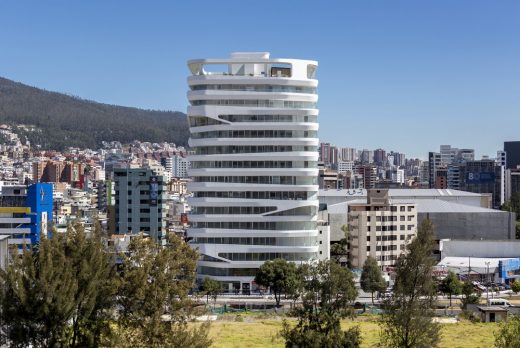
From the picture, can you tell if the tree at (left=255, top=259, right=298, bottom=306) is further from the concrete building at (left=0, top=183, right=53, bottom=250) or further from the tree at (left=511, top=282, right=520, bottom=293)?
the concrete building at (left=0, top=183, right=53, bottom=250)

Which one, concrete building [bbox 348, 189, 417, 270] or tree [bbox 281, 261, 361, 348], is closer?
tree [bbox 281, 261, 361, 348]

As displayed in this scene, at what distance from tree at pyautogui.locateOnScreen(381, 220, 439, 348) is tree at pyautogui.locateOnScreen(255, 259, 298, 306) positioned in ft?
94.9

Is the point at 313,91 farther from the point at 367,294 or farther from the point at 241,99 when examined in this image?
the point at 367,294

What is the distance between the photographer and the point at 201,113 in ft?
248

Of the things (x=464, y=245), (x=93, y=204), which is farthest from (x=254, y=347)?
(x=93, y=204)

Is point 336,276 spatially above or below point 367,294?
above

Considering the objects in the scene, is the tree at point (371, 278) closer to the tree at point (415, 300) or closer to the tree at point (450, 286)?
the tree at point (450, 286)

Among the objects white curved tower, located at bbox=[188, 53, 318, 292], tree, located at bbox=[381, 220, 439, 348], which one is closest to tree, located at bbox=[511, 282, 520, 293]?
white curved tower, located at bbox=[188, 53, 318, 292]

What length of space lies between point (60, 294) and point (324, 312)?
36.9 feet

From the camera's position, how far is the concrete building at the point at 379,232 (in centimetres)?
8531

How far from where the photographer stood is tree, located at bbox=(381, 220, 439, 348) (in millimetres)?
37875

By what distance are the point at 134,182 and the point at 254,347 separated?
69.5 meters

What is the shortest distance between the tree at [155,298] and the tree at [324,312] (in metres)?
6.19

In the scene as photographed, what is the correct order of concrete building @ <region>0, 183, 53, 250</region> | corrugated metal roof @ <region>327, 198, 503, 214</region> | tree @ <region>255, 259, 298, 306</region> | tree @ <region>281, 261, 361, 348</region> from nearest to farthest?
tree @ <region>281, 261, 361, 348</region> < tree @ <region>255, 259, 298, 306</region> < concrete building @ <region>0, 183, 53, 250</region> < corrugated metal roof @ <region>327, 198, 503, 214</region>
